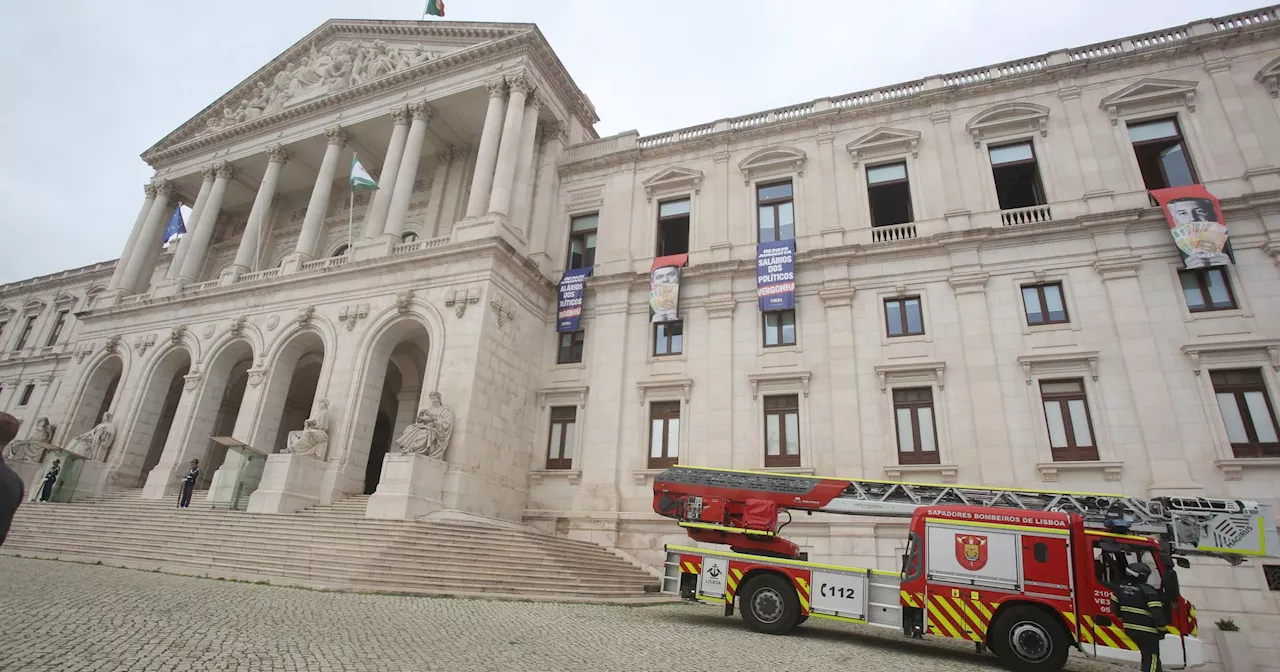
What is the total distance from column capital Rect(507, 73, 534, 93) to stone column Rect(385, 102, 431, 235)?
13.9 ft

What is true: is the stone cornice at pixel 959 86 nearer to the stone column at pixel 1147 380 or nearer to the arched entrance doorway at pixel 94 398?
the stone column at pixel 1147 380

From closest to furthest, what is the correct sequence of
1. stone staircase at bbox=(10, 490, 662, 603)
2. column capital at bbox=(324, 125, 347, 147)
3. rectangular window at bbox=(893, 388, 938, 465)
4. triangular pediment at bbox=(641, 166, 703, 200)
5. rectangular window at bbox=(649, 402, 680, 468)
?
1. stone staircase at bbox=(10, 490, 662, 603)
2. rectangular window at bbox=(893, 388, 938, 465)
3. rectangular window at bbox=(649, 402, 680, 468)
4. triangular pediment at bbox=(641, 166, 703, 200)
5. column capital at bbox=(324, 125, 347, 147)

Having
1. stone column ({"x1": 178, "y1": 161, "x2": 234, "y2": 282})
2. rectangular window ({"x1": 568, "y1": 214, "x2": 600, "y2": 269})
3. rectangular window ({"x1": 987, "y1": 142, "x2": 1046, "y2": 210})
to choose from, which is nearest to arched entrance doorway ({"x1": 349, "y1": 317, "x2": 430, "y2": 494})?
rectangular window ({"x1": 568, "y1": 214, "x2": 600, "y2": 269})

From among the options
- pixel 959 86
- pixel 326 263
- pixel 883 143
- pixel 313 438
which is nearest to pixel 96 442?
pixel 326 263

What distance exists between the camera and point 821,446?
67.2ft

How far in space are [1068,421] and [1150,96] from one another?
11.6 metres

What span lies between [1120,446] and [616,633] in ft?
50.8

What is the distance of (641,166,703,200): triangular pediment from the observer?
26.2 m

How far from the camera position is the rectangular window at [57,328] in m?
43.6

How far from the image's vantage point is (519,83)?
26406mm

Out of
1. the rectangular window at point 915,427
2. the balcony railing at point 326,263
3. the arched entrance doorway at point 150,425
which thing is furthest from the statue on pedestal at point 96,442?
the rectangular window at point 915,427

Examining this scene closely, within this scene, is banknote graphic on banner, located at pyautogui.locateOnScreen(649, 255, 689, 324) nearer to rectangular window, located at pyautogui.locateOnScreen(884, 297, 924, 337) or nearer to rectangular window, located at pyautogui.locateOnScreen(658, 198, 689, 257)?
rectangular window, located at pyautogui.locateOnScreen(658, 198, 689, 257)

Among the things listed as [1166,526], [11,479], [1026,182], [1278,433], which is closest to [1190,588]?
[1278,433]

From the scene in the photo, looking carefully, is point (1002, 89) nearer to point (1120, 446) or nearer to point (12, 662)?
point (1120, 446)
